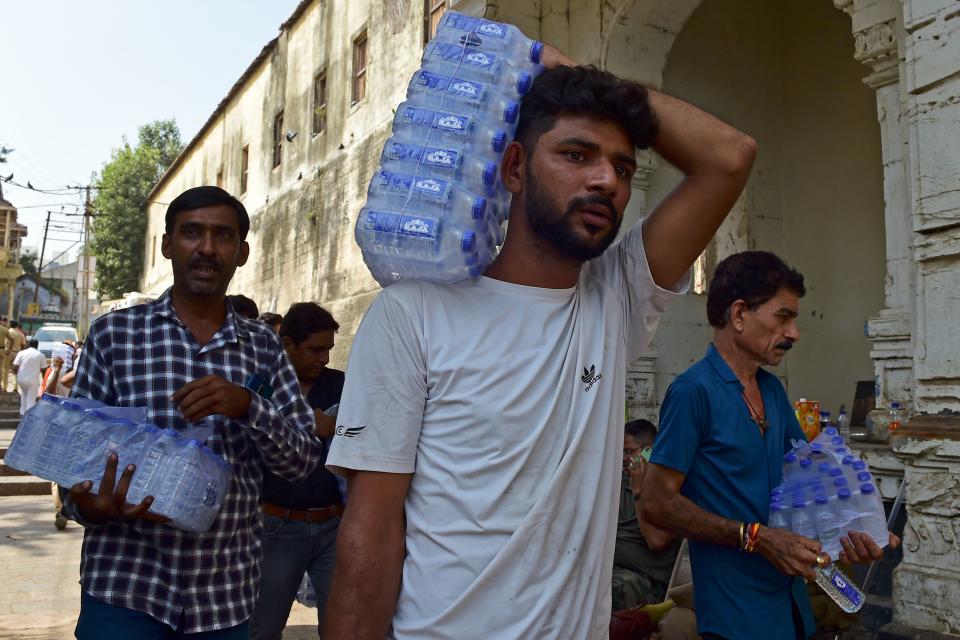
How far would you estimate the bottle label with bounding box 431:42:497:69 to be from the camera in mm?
1813

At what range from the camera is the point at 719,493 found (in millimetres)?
2551

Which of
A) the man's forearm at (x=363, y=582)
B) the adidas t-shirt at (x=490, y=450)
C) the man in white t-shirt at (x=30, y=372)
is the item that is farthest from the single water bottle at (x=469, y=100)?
the man in white t-shirt at (x=30, y=372)

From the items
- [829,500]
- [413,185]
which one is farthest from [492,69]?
[829,500]

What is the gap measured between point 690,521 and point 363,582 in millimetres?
1301

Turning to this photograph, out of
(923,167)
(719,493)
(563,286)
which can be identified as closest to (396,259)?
(563,286)

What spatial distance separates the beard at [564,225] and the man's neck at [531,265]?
0.03m

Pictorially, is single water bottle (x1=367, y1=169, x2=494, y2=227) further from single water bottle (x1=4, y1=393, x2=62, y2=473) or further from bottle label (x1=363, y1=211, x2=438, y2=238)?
single water bottle (x1=4, y1=393, x2=62, y2=473)

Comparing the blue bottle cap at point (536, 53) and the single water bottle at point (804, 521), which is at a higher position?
the blue bottle cap at point (536, 53)

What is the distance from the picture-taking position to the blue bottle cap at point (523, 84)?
1.78 metres

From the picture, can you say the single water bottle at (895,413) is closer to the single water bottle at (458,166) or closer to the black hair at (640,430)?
the black hair at (640,430)

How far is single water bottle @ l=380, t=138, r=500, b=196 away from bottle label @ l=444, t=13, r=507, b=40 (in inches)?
12.2

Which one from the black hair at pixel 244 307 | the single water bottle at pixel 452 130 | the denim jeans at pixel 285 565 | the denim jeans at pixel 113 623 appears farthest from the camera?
the black hair at pixel 244 307

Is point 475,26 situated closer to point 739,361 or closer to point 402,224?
point 402,224

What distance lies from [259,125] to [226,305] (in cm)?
1968
